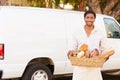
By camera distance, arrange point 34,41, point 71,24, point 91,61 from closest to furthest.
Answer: point 91,61 → point 34,41 → point 71,24

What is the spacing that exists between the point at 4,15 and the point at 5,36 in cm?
47

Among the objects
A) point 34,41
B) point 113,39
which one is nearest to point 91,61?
point 34,41

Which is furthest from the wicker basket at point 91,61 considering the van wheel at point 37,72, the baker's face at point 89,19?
the van wheel at point 37,72

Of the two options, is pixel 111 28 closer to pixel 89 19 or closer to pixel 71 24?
pixel 71 24

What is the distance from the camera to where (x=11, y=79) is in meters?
9.80

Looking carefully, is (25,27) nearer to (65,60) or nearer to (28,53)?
(28,53)

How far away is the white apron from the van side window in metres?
5.47

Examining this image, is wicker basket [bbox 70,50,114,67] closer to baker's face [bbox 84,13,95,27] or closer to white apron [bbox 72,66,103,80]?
white apron [bbox 72,66,103,80]

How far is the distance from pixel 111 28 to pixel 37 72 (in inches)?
109

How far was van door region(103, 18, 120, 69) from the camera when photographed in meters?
11.1

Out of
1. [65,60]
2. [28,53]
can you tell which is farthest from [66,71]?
[28,53]

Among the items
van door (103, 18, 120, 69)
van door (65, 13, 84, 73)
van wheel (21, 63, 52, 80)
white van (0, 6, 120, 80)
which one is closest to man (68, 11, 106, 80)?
white van (0, 6, 120, 80)

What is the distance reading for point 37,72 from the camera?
946cm

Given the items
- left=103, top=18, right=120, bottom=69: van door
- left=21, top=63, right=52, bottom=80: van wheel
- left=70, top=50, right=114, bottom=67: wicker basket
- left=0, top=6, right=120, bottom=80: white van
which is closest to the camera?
left=70, top=50, right=114, bottom=67: wicker basket
